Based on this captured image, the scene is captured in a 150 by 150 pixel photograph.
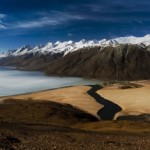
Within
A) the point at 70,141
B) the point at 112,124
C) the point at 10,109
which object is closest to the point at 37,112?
the point at 10,109

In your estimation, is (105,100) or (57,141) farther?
(105,100)

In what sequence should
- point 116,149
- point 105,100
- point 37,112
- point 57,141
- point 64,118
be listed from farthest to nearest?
point 105,100 < point 37,112 < point 64,118 < point 57,141 < point 116,149

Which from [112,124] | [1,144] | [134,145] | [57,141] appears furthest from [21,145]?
[112,124]

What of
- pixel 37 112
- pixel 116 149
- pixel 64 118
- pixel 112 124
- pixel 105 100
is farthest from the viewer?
pixel 105 100

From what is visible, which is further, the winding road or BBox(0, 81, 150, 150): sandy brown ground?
the winding road

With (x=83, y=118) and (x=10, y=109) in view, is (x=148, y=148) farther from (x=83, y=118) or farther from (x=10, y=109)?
(x=10, y=109)

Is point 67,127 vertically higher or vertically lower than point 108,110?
higher

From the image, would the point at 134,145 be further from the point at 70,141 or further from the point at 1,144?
the point at 1,144

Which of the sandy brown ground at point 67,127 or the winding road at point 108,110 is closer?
the sandy brown ground at point 67,127

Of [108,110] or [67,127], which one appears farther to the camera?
[108,110]
